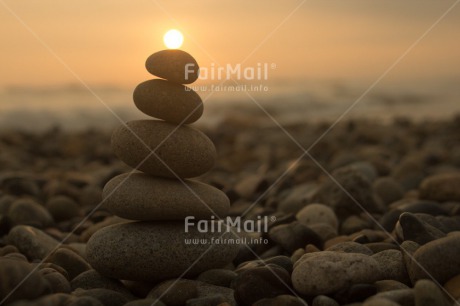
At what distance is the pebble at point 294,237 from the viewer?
15.7ft

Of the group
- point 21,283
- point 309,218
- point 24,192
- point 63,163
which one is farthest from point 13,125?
point 21,283

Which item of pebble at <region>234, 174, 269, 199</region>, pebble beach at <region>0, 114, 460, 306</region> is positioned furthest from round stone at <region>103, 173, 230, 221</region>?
pebble at <region>234, 174, 269, 199</region>

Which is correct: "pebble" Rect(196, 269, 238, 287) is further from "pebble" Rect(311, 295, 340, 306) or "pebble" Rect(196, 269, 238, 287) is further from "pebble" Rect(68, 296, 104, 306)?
"pebble" Rect(68, 296, 104, 306)

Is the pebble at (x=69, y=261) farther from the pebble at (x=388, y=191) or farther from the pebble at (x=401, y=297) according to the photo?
the pebble at (x=388, y=191)

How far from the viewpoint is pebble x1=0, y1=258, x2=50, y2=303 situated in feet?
10.6

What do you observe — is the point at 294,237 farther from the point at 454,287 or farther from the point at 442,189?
the point at 442,189

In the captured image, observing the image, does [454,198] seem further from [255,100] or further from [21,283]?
[255,100]

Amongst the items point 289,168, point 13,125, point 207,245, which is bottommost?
point 207,245

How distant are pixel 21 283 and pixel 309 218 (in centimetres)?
307

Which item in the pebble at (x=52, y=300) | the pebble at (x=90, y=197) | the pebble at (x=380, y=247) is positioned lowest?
the pebble at (x=52, y=300)

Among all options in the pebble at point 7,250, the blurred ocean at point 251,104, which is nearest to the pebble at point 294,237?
the pebble at point 7,250

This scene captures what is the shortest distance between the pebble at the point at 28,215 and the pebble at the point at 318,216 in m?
2.52

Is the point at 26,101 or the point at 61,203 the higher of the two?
the point at 26,101

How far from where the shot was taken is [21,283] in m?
3.26
